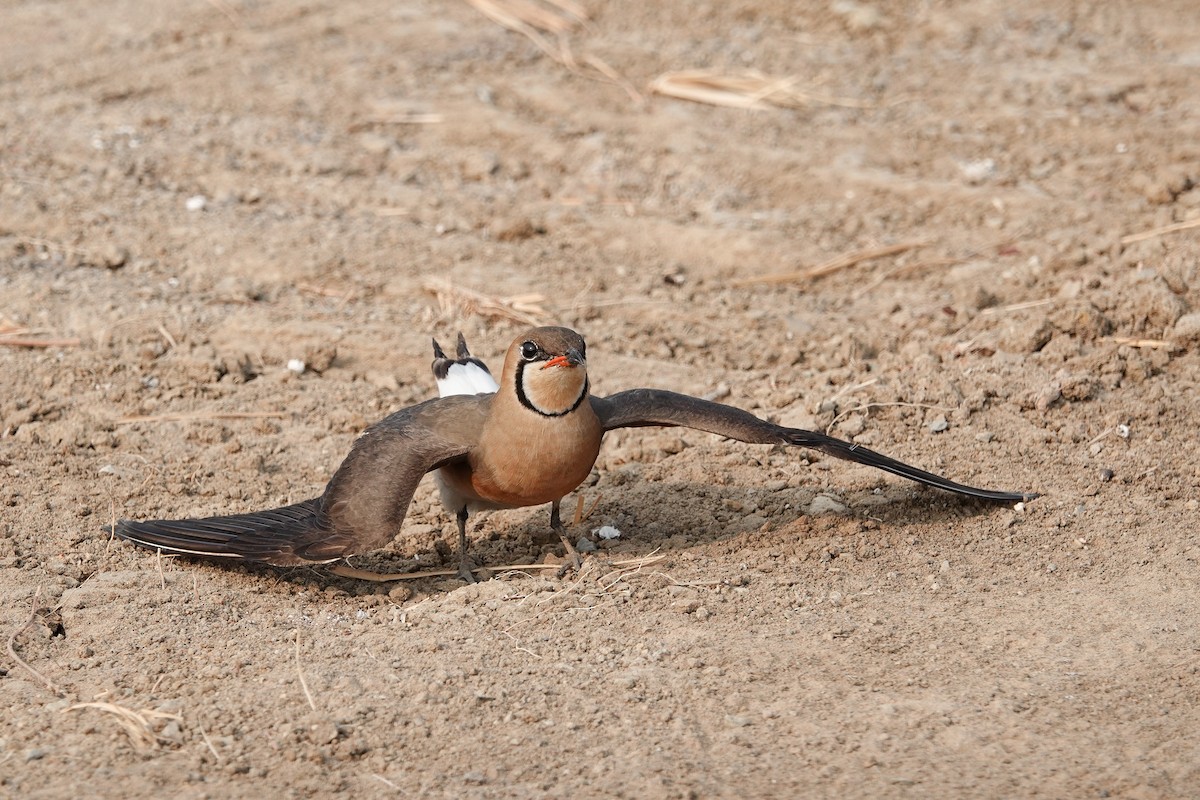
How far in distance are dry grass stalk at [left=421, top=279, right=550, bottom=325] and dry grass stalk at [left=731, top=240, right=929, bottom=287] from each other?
1.08m

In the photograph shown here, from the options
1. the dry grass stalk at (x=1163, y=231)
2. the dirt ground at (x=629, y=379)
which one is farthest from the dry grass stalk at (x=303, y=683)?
the dry grass stalk at (x=1163, y=231)

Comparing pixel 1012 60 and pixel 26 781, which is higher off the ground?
pixel 1012 60

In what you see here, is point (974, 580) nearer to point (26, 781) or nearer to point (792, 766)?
point (792, 766)

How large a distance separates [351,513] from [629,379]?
6.54 ft

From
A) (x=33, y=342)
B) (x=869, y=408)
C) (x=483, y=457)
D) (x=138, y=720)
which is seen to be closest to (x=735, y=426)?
(x=483, y=457)

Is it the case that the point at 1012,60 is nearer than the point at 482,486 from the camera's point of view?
No

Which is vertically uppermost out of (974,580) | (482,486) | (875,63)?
(875,63)

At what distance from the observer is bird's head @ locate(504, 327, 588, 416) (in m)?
4.82

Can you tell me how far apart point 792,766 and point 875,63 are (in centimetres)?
646

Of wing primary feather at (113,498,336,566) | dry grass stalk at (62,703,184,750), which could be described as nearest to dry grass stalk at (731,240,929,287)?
wing primary feather at (113,498,336,566)

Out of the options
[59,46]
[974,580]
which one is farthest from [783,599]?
[59,46]

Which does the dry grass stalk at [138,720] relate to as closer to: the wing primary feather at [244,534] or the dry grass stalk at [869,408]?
the wing primary feather at [244,534]

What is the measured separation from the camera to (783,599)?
4.74 metres

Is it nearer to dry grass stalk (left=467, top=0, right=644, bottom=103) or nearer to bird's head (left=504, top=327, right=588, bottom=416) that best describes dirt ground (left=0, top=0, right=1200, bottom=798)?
dry grass stalk (left=467, top=0, right=644, bottom=103)
